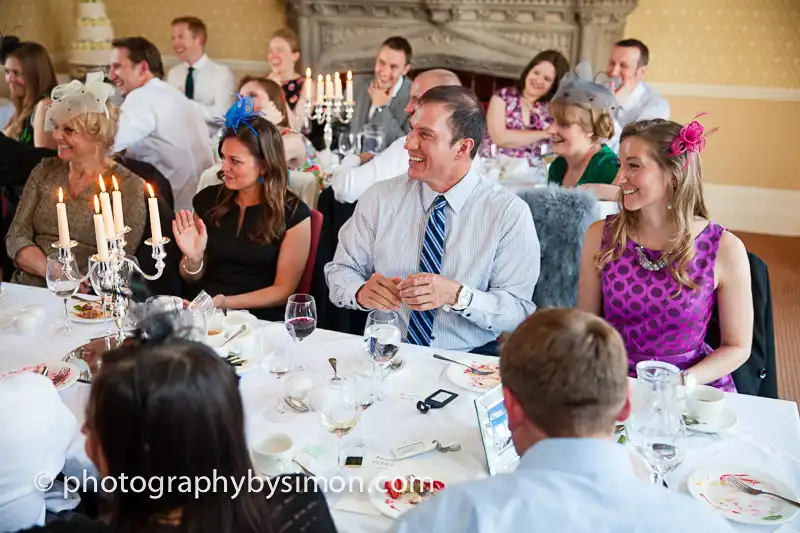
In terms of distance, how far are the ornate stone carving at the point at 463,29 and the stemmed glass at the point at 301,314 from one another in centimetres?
466

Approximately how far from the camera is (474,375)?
1948mm

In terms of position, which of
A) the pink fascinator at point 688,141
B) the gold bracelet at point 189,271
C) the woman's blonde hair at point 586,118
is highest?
the woman's blonde hair at point 586,118

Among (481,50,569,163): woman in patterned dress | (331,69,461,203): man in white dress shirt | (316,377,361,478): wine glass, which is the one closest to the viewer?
(316,377,361,478): wine glass

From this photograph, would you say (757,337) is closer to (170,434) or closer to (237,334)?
(237,334)

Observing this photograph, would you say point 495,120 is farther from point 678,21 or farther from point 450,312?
point 450,312

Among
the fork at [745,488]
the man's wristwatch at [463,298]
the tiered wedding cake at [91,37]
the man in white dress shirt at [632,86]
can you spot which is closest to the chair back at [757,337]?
the man's wristwatch at [463,298]

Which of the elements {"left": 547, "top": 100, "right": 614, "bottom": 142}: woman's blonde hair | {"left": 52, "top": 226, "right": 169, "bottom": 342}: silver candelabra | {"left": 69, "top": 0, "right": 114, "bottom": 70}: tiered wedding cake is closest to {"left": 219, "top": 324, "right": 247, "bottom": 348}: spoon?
{"left": 52, "top": 226, "right": 169, "bottom": 342}: silver candelabra

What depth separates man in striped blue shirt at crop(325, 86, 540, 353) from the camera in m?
2.43

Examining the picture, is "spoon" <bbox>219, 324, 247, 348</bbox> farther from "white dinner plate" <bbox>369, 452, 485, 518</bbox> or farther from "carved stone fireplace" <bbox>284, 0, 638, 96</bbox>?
"carved stone fireplace" <bbox>284, 0, 638, 96</bbox>

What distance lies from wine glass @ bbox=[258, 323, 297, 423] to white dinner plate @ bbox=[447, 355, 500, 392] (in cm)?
41

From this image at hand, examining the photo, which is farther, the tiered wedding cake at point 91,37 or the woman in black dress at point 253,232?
the tiered wedding cake at point 91,37

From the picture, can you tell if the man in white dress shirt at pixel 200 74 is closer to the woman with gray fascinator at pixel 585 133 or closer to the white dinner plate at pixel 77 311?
the woman with gray fascinator at pixel 585 133

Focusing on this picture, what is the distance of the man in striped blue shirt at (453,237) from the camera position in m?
2.43

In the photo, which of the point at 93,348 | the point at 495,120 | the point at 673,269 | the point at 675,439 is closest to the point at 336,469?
the point at 675,439
